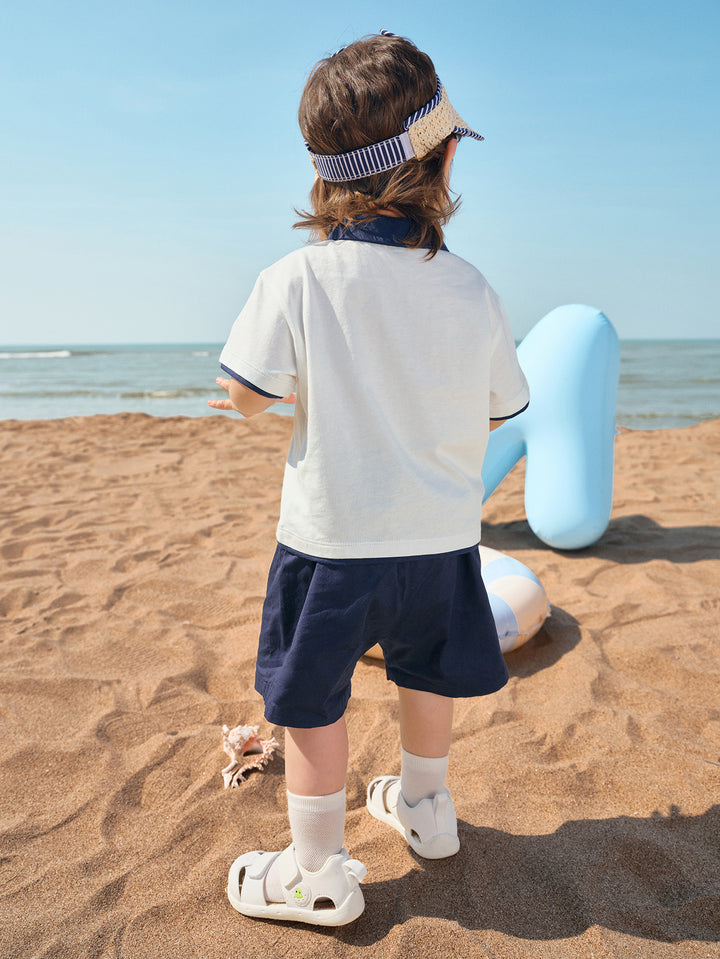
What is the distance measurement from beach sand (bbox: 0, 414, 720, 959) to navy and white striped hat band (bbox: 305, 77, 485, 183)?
1.52 meters

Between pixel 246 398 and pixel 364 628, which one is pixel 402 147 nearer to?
pixel 246 398

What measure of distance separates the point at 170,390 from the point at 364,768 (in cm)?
1413

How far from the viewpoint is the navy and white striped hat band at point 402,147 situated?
1.28 m

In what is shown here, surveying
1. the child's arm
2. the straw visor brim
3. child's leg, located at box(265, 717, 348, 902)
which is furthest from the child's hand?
child's leg, located at box(265, 717, 348, 902)

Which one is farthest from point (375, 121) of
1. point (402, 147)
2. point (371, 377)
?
point (371, 377)

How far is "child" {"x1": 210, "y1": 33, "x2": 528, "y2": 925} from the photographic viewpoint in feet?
4.16

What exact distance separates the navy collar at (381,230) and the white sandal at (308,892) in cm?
123

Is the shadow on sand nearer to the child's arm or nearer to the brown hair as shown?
the child's arm

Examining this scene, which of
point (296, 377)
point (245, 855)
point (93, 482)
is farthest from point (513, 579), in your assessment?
point (93, 482)

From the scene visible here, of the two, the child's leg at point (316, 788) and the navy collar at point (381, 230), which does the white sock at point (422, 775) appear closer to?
the child's leg at point (316, 788)

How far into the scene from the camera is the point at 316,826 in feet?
4.66

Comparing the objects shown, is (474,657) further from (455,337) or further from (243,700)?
(243,700)

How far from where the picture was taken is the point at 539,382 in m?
3.59

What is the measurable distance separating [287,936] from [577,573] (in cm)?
233
